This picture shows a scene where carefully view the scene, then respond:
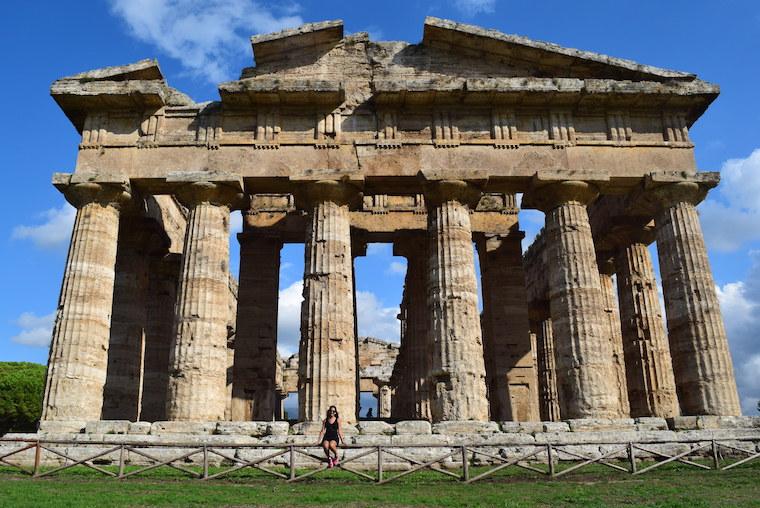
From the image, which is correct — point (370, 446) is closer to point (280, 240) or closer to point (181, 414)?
point (181, 414)

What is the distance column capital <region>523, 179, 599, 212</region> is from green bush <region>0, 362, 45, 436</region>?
107 ft

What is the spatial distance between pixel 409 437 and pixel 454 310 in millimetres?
4012

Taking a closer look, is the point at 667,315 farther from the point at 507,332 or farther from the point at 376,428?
the point at 376,428

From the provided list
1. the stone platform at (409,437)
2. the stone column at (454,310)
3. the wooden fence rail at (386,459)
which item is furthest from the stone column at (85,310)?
the stone column at (454,310)

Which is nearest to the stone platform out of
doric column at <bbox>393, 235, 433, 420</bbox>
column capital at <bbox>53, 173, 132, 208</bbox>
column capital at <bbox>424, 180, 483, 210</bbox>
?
column capital at <bbox>53, 173, 132, 208</bbox>

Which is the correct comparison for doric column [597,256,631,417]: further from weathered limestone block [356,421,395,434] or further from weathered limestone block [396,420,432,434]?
weathered limestone block [356,421,395,434]

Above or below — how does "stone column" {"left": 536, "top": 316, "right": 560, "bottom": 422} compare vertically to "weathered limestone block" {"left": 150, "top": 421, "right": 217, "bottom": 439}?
above

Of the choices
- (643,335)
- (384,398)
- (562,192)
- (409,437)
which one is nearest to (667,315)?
(643,335)

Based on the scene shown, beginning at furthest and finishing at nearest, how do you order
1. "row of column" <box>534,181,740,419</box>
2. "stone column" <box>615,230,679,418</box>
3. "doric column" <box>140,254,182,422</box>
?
1. "doric column" <box>140,254,182,422</box>
2. "stone column" <box>615,230,679,418</box>
3. "row of column" <box>534,181,740,419</box>

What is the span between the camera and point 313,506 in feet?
35.1

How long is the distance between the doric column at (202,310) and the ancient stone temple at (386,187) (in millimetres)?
60

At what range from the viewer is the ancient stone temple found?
1906 cm

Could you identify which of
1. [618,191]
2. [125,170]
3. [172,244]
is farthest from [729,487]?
[172,244]

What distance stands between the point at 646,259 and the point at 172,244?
58.5ft
